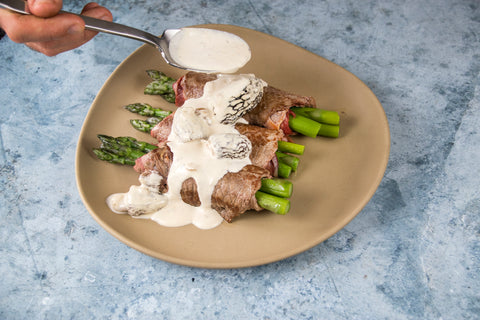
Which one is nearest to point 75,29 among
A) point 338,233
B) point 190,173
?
point 190,173

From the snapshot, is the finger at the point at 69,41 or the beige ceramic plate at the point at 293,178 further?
the finger at the point at 69,41

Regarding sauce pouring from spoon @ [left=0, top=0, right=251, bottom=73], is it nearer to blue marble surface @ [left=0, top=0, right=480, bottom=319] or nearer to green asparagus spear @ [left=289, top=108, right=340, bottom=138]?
green asparagus spear @ [left=289, top=108, right=340, bottom=138]

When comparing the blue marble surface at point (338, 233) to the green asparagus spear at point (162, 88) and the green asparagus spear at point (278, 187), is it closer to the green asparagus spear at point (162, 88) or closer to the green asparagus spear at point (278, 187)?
the green asparagus spear at point (278, 187)

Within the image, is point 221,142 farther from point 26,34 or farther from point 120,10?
point 120,10

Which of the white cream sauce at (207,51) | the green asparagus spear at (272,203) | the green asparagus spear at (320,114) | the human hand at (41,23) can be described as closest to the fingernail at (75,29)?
the human hand at (41,23)

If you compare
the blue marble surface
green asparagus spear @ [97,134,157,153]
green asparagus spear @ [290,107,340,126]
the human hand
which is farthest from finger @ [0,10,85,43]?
green asparagus spear @ [290,107,340,126]

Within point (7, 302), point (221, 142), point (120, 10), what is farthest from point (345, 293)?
point (120, 10)

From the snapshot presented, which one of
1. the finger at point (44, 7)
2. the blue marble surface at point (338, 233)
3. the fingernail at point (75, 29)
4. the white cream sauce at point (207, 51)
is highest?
the finger at point (44, 7)
